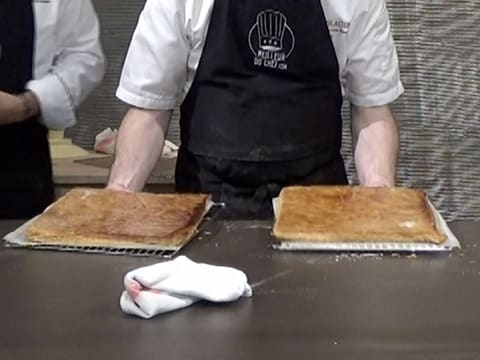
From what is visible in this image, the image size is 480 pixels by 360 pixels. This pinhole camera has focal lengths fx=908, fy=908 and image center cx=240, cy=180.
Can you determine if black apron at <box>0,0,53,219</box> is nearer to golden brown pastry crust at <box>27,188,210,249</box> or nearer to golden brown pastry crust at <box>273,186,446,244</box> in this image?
golden brown pastry crust at <box>27,188,210,249</box>

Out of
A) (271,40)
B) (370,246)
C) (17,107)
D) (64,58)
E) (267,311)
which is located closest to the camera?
(267,311)

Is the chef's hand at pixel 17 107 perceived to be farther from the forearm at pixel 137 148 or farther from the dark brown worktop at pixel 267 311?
the dark brown worktop at pixel 267 311

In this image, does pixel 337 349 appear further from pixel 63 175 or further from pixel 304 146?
pixel 63 175

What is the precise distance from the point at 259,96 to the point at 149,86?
135mm

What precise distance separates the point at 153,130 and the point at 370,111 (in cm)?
28

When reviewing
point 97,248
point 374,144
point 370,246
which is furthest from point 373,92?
point 97,248

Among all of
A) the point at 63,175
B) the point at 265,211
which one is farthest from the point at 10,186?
the point at 265,211

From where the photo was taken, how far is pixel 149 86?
3.63 feet

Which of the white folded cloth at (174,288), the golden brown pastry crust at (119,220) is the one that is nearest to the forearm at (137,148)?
the golden brown pastry crust at (119,220)

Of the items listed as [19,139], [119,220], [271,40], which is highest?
[271,40]

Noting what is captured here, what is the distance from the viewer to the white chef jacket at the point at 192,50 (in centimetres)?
108

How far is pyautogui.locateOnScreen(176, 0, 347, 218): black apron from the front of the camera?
3.59 ft

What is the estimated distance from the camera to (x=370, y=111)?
116 centimetres

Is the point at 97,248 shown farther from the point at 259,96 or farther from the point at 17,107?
the point at 17,107
